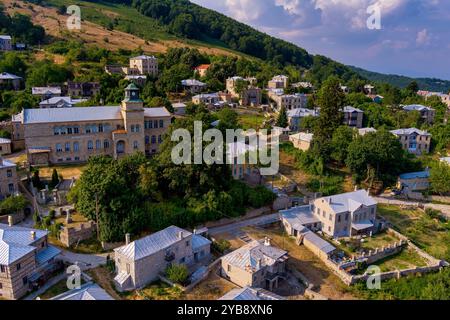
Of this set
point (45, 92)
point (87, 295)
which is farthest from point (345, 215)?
point (45, 92)

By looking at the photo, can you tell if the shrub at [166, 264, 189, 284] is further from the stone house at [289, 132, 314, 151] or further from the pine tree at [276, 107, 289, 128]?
the pine tree at [276, 107, 289, 128]

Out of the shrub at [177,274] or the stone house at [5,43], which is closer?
the shrub at [177,274]

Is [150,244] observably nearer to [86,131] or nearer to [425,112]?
[86,131]

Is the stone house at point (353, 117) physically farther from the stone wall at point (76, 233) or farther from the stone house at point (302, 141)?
the stone wall at point (76, 233)

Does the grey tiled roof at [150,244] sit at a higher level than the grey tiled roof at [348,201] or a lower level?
lower

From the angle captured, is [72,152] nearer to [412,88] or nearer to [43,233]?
[43,233]

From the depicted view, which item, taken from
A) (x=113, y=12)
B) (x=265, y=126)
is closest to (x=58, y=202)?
(x=265, y=126)

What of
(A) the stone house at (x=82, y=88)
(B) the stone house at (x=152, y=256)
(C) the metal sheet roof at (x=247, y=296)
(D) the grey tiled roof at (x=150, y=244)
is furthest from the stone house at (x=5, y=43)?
(C) the metal sheet roof at (x=247, y=296)
